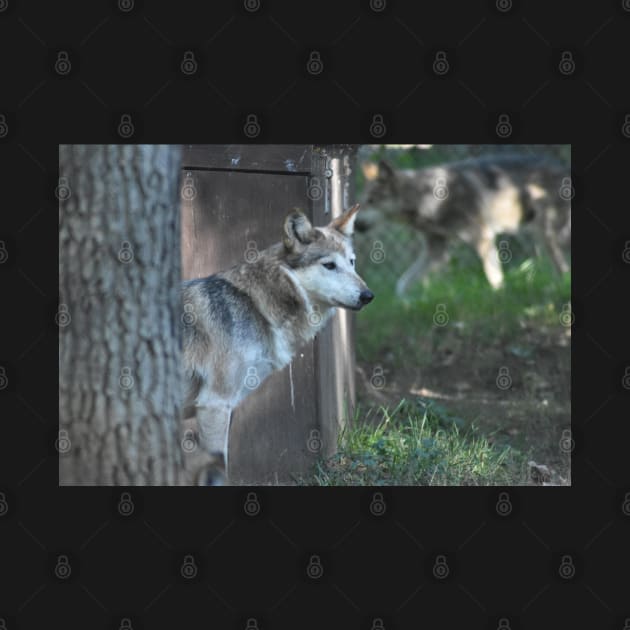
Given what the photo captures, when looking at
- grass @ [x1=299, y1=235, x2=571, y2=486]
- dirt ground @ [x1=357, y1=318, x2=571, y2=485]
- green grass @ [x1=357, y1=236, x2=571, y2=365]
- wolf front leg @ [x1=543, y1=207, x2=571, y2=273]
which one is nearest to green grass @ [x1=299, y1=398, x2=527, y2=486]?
grass @ [x1=299, y1=235, x2=571, y2=486]

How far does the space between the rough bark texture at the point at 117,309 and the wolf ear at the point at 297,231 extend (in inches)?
60.0

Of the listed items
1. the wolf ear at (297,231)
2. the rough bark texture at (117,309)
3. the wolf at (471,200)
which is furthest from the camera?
the wolf at (471,200)

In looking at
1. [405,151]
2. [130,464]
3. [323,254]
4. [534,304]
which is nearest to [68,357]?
[130,464]

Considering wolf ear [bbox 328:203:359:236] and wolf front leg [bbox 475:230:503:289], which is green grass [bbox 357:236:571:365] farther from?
wolf ear [bbox 328:203:359:236]

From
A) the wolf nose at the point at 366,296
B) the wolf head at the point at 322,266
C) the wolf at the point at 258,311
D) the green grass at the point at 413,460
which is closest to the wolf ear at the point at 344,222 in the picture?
the wolf at the point at 258,311

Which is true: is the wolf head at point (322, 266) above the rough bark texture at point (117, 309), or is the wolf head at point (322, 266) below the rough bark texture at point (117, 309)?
above

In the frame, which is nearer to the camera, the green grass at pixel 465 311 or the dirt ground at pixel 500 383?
the dirt ground at pixel 500 383

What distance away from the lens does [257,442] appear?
5328mm

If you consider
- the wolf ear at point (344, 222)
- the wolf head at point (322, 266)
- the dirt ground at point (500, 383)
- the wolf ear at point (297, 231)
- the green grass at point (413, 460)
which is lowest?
the green grass at point (413, 460)

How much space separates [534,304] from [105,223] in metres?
5.90

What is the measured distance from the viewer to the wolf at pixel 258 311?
4863 millimetres

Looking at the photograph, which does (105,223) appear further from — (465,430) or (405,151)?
(405,151)

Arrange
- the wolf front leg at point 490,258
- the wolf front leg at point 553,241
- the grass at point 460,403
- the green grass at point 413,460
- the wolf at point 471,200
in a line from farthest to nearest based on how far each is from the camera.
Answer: the wolf at point 471,200 → the wolf front leg at point 553,241 → the wolf front leg at point 490,258 → the grass at point 460,403 → the green grass at point 413,460

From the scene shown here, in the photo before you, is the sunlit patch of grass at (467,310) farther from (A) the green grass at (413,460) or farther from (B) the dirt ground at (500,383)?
(A) the green grass at (413,460)
